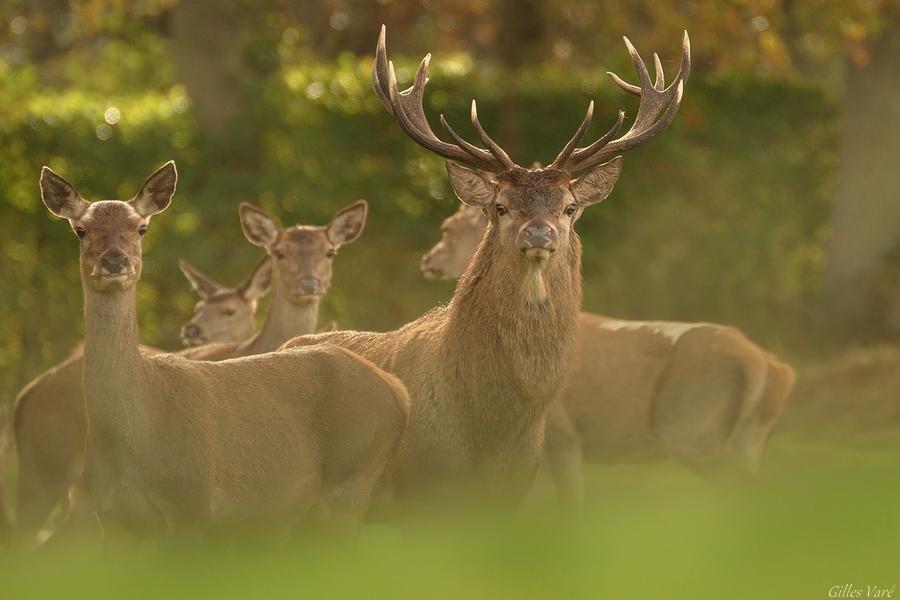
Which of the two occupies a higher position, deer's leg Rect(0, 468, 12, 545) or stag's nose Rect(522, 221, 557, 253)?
stag's nose Rect(522, 221, 557, 253)

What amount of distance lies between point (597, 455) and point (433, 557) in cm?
511

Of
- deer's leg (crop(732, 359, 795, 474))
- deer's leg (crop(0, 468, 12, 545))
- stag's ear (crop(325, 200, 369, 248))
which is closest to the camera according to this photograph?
deer's leg (crop(0, 468, 12, 545))

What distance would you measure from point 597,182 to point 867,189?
29.1 ft

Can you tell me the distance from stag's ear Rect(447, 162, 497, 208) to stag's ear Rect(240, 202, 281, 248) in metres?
3.39

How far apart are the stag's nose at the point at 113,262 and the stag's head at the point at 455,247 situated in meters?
5.13

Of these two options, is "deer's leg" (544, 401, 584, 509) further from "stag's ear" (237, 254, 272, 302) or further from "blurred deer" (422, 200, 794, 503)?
"stag's ear" (237, 254, 272, 302)

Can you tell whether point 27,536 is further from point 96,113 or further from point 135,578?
point 96,113

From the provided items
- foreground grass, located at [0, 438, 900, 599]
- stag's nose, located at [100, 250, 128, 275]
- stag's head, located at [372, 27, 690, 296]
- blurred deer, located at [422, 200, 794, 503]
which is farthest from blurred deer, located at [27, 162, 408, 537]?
blurred deer, located at [422, 200, 794, 503]

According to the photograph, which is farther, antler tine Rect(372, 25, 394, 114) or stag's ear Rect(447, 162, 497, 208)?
antler tine Rect(372, 25, 394, 114)

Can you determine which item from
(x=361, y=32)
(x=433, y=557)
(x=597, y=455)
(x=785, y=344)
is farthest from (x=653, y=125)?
(x=361, y=32)

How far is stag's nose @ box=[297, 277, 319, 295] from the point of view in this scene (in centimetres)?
1163

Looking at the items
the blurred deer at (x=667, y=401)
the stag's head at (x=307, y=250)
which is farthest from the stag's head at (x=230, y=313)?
the blurred deer at (x=667, y=401)

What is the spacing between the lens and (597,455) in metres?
11.3

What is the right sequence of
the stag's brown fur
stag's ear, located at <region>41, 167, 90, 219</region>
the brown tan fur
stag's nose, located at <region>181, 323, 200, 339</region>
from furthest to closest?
stag's nose, located at <region>181, 323, 200, 339</region>
the stag's brown fur
the brown tan fur
stag's ear, located at <region>41, 167, 90, 219</region>
